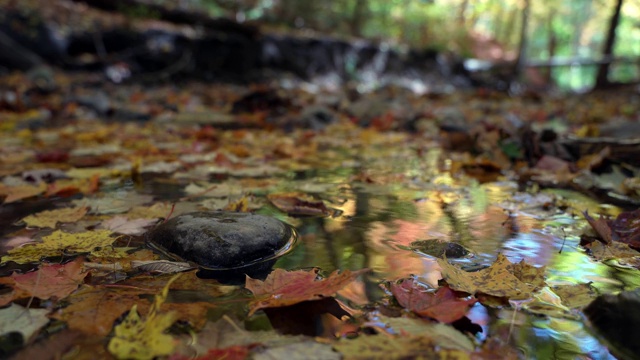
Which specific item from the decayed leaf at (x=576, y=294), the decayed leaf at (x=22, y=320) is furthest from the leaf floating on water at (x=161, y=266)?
the decayed leaf at (x=576, y=294)

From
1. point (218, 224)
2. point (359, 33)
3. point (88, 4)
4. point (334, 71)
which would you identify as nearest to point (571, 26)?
point (359, 33)

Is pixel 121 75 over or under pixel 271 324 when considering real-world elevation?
over

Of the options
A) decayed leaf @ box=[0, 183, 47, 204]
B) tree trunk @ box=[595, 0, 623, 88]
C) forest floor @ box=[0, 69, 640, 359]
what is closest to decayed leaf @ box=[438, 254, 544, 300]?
forest floor @ box=[0, 69, 640, 359]

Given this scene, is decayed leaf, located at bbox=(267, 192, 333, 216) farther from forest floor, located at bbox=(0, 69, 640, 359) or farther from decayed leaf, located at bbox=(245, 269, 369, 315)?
decayed leaf, located at bbox=(245, 269, 369, 315)

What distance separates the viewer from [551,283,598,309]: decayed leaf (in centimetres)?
97

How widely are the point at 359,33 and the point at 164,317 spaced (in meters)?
16.8

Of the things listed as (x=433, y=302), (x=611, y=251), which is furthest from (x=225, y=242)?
(x=611, y=251)

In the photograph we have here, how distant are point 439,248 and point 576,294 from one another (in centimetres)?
36

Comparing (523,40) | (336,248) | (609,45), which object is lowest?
(336,248)

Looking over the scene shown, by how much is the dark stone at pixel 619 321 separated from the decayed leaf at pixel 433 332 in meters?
0.27

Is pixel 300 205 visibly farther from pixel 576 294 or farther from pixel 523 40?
pixel 523 40

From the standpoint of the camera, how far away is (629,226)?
134cm

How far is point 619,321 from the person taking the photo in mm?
844

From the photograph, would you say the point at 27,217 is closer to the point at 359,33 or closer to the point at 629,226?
the point at 629,226
